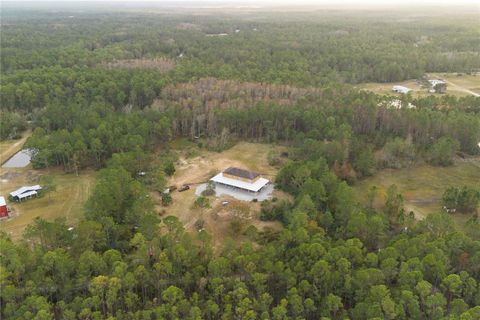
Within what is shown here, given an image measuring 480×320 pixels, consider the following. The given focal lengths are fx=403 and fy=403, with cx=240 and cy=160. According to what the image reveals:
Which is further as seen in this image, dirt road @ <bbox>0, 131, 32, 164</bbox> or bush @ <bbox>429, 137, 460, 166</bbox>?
dirt road @ <bbox>0, 131, 32, 164</bbox>

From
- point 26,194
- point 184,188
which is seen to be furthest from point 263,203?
point 26,194

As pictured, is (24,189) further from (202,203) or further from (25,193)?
(202,203)

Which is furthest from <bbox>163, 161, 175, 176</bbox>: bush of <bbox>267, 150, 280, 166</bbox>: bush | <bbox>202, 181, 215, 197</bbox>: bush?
<bbox>267, 150, 280, 166</bbox>: bush

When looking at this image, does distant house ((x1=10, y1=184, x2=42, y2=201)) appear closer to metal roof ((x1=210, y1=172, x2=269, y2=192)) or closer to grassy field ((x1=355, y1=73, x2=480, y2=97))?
metal roof ((x1=210, y1=172, x2=269, y2=192))

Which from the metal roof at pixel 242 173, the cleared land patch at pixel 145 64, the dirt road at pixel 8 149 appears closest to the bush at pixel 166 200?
the metal roof at pixel 242 173

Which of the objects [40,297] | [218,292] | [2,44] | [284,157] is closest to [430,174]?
[284,157]

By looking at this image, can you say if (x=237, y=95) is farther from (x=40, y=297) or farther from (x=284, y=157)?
(x=40, y=297)
